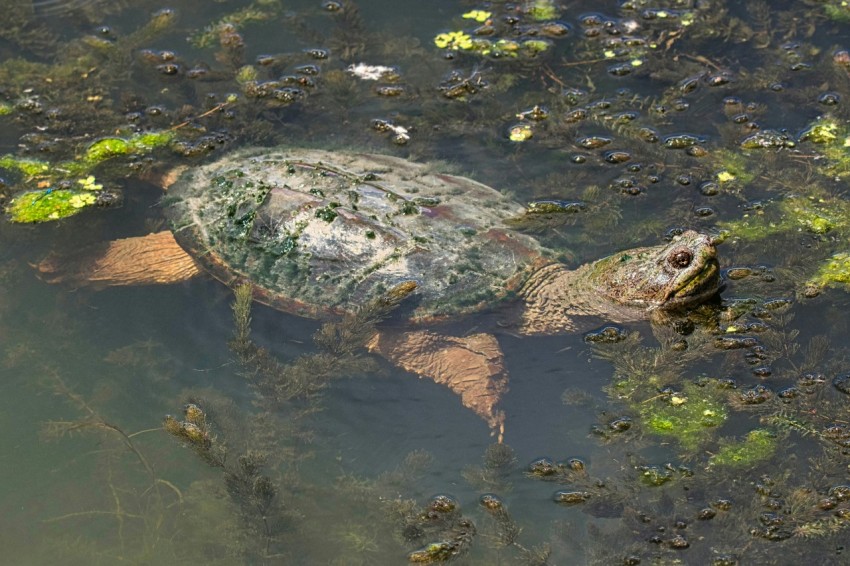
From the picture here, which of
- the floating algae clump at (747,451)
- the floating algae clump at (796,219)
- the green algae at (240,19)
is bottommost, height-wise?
the floating algae clump at (747,451)

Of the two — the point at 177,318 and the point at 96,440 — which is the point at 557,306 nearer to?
the point at 177,318

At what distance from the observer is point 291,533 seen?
4.45 meters

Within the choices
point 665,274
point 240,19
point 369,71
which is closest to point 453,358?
point 665,274

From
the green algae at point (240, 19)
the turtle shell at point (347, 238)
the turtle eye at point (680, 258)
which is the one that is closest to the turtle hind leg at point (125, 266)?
the turtle shell at point (347, 238)

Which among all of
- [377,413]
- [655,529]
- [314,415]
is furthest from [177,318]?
[655,529]

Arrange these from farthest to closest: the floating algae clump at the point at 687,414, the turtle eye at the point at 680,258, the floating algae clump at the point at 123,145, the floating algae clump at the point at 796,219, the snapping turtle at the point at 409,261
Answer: the floating algae clump at the point at 123,145, the floating algae clump at the point at 796,219, the snapping turtle at the point at 409,261, the turtle eye at the point at 680,258, the floating algae clump at the point at 687,414

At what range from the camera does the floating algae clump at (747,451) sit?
4.25m

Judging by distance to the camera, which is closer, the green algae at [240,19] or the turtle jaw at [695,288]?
the turtle jaw at [695,288]

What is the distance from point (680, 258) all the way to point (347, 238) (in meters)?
2.10

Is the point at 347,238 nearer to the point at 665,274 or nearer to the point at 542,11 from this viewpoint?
the point at 665,274

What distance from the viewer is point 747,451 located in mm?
4273

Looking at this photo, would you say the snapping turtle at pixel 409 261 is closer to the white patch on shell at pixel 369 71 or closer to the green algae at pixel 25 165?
the green algae at pixel 25 165

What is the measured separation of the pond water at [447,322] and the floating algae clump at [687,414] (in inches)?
0.6

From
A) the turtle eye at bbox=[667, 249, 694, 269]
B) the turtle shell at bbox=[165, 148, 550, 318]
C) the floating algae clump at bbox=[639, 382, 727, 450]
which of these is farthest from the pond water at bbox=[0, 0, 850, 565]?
the turtle eye at bbox=[667, 249, 694, 269]
